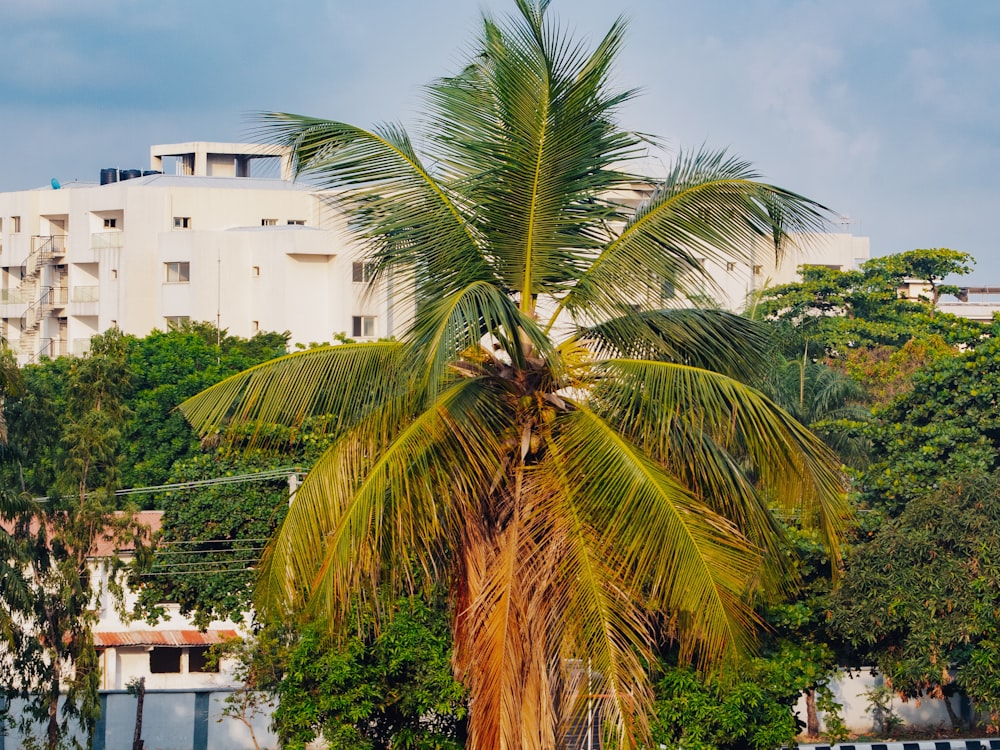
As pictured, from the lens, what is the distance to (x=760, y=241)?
10656 millimetres

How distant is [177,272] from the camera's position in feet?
188

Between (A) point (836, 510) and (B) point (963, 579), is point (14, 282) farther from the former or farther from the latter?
(A) point (836, 510)

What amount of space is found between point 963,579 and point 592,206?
948 cm

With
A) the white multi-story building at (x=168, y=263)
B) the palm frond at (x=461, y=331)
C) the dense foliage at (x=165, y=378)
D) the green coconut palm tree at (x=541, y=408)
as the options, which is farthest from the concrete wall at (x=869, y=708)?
the white multi-story building at (x=168, y=263)

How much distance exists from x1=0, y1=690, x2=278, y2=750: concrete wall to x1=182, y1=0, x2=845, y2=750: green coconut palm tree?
16.2m

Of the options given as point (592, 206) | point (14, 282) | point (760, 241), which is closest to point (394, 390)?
point (592, 206)

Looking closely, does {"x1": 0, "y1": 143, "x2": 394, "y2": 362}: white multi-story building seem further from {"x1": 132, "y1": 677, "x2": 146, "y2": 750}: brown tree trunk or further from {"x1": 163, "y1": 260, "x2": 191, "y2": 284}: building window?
{"x1": 132, "y1": 677, "x2": 146, "y2": 750}: brown tree trunk

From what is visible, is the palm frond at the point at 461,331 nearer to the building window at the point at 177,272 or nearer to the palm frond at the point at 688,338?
the palm frond at the point at 688,338

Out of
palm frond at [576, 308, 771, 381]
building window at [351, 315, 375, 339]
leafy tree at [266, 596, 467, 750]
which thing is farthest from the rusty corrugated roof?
building window at [351, 315, 375, 339]

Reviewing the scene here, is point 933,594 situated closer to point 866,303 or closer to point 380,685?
point 380,685

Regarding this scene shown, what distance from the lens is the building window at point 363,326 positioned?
5538 centimetres

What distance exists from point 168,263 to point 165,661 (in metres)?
29.6

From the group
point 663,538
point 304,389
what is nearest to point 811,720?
point 663,538

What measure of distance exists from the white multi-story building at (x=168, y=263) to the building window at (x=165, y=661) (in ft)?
70.6
